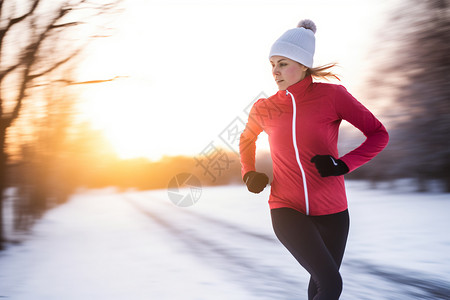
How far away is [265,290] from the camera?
4.04 meters

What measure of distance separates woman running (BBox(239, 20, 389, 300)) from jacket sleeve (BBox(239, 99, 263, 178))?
0.31ft

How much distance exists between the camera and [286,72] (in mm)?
2195

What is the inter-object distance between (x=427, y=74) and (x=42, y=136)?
423 inches

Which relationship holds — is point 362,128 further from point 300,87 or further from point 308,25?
point 308,25

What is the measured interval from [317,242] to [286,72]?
885mm

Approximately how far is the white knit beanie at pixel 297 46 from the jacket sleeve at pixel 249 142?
0.33 meters

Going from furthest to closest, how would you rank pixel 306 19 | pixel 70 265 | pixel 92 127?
1. pixel 92 127
2. pixel 70 265
3. pixel 306 19

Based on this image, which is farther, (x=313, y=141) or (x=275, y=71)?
(x=275, y=71)

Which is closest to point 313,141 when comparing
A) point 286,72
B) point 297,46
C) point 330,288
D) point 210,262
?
point 286,72

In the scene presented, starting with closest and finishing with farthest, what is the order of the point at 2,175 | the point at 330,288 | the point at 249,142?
the point at 330,288 < the point at 249,142 < the point at 2,175

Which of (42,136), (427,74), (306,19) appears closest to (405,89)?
(427,74)

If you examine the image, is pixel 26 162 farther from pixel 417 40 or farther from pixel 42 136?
pixel 417 40

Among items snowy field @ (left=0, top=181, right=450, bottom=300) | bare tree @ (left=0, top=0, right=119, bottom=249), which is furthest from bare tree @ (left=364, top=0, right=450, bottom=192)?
bare tree @ (left=0, top=0, right=119, bottom=249)

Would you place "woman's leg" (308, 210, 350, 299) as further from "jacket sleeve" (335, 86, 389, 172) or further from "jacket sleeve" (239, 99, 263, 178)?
"jacket sleeve" (239, 99, 263, 178)
